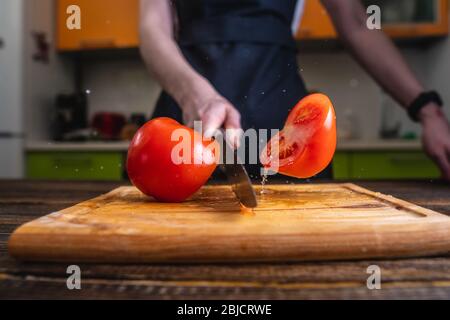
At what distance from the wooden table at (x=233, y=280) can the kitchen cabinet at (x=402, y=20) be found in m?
1.91

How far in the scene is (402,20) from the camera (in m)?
2.23

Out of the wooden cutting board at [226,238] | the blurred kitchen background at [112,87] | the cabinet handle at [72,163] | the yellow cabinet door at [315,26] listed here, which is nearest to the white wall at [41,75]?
the blurred kitchen background at [112,87]

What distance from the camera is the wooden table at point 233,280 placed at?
34 centimetres

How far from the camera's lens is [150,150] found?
64cm

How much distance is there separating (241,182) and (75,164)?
5.45 ft

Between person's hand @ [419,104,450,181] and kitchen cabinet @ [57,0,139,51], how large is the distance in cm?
158

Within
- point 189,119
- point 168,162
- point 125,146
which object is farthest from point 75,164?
point 168,162

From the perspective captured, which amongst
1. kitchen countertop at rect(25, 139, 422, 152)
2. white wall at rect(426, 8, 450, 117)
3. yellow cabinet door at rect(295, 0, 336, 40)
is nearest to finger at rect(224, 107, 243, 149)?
kitchen countertop at rect(25, 139, 422, 152)

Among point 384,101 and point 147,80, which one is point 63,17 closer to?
point 147,80

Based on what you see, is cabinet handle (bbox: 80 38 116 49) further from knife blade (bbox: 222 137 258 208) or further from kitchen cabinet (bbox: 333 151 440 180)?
knife blade (bbox: 222 137 258 208)

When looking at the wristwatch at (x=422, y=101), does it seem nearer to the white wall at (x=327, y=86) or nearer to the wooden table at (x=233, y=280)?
the wooden table at (x=233, y=280)

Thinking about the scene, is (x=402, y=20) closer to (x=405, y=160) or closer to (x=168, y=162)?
(x=405, y=160)

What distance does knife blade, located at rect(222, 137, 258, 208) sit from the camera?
0.54m
